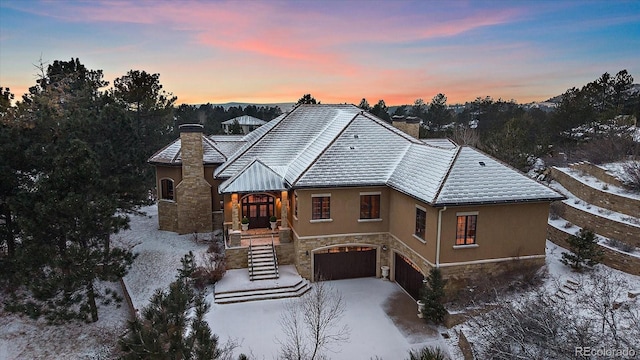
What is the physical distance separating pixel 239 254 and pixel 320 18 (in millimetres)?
15878

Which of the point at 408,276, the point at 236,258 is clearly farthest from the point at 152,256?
the point at 408,276

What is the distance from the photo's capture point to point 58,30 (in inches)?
921

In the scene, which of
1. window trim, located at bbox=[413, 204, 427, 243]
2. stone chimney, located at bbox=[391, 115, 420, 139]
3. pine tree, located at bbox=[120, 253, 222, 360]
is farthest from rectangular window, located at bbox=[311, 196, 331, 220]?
stone chimney, located at bbox=[391, 115, 420, 139]

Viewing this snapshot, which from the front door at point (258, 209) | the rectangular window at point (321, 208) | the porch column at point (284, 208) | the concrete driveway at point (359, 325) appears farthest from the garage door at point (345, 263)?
→ the front door at point (258, 209)

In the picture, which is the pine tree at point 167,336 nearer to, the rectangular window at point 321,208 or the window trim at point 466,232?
the rectangular window at point 321,208

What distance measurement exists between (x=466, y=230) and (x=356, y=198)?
5.47 metres

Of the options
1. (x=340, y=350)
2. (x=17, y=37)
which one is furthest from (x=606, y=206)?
(x=17, y=37)

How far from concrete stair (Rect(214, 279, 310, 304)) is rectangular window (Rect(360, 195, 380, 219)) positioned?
4705 mm

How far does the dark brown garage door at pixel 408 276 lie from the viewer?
56.1ft

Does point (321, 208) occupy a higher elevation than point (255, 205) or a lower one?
higher

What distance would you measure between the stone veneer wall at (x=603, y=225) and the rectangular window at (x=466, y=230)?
7.01 meters

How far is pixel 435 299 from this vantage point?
14.6 meters

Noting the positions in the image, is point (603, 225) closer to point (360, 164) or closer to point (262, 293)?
point (360, 164)

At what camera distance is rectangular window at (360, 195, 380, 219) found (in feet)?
62.8
